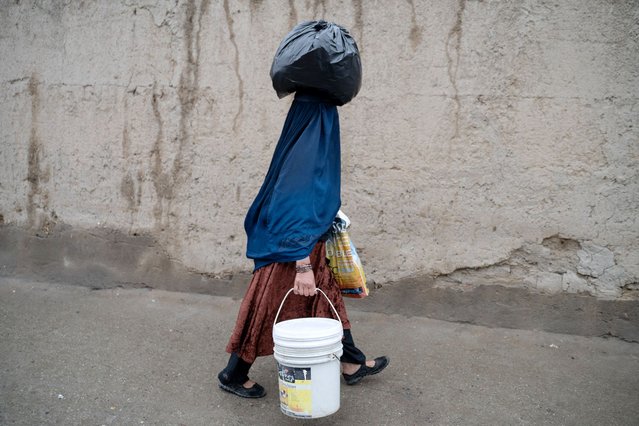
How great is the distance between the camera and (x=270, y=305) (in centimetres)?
259

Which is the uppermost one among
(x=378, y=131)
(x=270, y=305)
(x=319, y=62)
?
(x=319, y=62)

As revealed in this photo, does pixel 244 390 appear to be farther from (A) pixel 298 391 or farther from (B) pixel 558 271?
(B) pixel 558 271

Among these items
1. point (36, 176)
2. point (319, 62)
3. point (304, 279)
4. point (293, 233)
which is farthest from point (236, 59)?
point (304, 279)

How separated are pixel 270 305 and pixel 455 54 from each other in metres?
2.04

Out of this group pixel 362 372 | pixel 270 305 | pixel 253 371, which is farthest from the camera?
pixel 253 371

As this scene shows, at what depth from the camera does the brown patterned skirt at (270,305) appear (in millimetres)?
2582

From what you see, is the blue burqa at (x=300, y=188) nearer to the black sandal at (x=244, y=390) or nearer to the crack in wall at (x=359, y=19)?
the black sandal at (x=244, y=390)

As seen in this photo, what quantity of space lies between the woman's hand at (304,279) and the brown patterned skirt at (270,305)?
5.4 inches

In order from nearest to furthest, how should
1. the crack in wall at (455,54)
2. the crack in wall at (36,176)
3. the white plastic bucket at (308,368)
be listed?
1. the white plastic bucket at (308,368)
2. the crack in wall at (455,54)
3. the crack in wall at (36,176)

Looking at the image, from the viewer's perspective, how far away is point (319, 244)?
2.65 meters

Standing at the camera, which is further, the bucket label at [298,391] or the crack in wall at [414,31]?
the crack in wall at [414,31]

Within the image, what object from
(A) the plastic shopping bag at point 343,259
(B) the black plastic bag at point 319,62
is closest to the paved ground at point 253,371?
(A) the plastic shopping bag at point 343,259

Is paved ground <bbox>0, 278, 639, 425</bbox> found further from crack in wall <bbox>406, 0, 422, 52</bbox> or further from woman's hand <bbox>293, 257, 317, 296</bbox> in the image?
crack in wall <bbox>406, 0, 422, 52</bbox>

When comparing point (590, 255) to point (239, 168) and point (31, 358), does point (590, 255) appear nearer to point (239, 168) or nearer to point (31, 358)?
point (239, 168)
